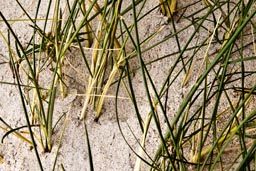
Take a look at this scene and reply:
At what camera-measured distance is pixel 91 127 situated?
1188 mm

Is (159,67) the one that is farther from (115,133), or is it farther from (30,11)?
(30,11)

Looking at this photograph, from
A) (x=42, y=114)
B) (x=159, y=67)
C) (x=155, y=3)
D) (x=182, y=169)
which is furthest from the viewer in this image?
(x=155, y=3)

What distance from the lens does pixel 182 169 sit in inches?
37.9

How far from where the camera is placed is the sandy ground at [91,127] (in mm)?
1146

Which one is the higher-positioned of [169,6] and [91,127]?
[169,6]

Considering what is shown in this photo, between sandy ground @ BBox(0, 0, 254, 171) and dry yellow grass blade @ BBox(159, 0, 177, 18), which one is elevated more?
dry yellow grass blade @ BBox(159, 0, 177, 18)

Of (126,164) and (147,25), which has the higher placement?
(147,25)

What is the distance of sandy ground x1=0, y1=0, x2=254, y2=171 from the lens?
3.76 feet

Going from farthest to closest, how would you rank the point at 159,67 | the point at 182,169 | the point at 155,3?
the point at 155,3 → the point at 159,67 → the point at 182,169

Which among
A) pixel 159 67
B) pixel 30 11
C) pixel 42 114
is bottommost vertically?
pixel 42 114

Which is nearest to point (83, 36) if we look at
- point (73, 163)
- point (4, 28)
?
point (4, 28)

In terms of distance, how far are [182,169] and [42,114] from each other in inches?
12.8

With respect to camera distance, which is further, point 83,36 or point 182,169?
point 83,36

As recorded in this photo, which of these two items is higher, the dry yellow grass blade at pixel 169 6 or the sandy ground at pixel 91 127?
the dry yellow grass blade at pixel 169 6
